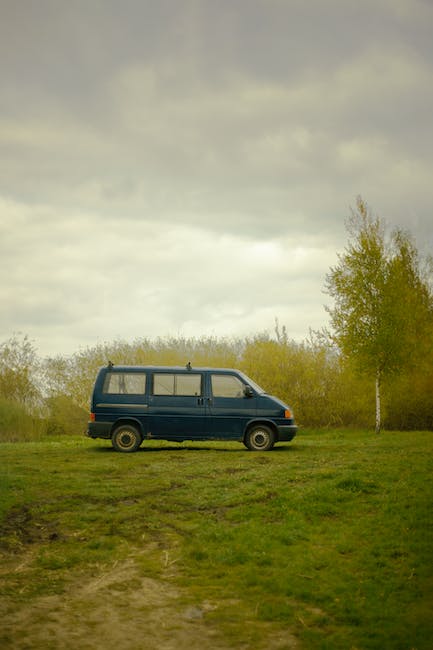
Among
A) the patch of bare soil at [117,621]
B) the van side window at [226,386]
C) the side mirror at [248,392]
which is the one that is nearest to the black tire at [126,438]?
the van side window at [226,386]

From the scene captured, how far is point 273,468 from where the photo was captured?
12250mm

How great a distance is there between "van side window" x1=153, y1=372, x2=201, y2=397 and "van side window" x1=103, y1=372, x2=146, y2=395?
1.02ft

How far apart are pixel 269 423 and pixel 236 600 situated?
1005 cm

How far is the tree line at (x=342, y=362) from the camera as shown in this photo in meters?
26.5

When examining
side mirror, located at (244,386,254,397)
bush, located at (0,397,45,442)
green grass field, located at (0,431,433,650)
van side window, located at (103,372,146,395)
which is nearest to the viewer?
green grass field, located at (0,431,433,650)

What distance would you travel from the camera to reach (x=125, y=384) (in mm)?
15977

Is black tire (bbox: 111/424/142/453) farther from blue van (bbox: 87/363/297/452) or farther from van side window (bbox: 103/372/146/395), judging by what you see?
van side window (bbox: 103/372/146/395)

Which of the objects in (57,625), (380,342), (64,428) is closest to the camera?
(57,625)

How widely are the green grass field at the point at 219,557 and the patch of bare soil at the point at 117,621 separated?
2 centimetres

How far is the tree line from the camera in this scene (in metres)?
26.5

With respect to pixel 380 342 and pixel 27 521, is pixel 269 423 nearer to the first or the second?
pixel 27 521

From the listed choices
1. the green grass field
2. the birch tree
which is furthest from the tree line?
the green grass field

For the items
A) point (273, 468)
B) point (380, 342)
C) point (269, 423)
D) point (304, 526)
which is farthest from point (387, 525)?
point (380, 342)

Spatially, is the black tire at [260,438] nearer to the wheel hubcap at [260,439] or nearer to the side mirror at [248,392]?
the wheel hubcap at [260,439]
